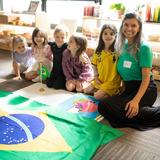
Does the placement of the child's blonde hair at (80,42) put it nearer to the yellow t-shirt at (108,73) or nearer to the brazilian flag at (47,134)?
the yellow t-shirt at (108,73)

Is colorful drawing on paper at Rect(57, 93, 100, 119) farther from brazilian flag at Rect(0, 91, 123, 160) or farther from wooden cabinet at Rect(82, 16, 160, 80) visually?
wooden cabinet at Rect(82, 16, 160, 80)

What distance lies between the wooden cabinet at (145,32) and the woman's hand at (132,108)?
1269 mm

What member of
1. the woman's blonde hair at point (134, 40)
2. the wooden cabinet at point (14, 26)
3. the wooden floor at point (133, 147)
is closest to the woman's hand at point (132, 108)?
the wooden floor at point (133, 147)

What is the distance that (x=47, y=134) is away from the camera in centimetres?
177

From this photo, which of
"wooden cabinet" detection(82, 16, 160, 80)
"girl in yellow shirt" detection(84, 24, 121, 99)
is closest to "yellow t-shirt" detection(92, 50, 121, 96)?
"girl in yellow shirt" detection(84, 24, 121, 99)

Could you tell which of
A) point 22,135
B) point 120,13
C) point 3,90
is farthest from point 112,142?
point 120,13

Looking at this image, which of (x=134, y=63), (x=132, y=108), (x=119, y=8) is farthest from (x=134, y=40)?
(x=119, y=8)

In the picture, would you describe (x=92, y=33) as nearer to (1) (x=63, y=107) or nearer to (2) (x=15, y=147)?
(1) (x=63, y=107)

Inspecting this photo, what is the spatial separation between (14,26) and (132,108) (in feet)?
12.2

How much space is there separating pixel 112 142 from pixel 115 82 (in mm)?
788

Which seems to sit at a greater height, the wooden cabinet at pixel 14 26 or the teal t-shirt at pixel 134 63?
the wooden cabinet at pixel 14 26

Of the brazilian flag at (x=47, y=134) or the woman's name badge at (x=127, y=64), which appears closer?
the brazilian flag at (x=47, y=134)

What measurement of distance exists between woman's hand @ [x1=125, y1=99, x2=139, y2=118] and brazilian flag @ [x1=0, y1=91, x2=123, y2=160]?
178mm

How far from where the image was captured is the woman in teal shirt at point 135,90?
1914mm
